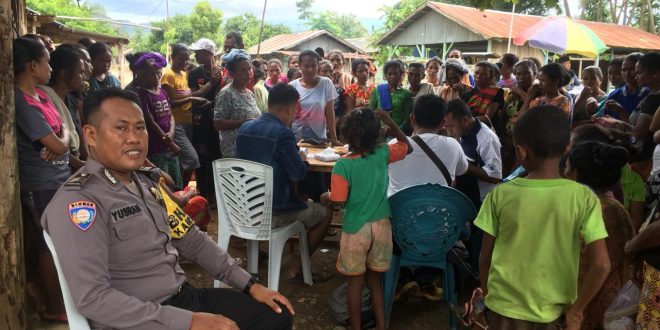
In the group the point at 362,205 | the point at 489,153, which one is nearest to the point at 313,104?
the point at 489,153

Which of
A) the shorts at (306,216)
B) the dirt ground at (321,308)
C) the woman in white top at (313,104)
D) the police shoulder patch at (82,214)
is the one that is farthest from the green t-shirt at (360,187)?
the woman in white top at (313,104)

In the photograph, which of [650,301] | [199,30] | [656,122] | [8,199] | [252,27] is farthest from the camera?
[252,27]

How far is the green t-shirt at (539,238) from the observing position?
1910 millimetres

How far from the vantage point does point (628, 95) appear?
4.73 meters

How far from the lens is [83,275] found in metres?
1.67

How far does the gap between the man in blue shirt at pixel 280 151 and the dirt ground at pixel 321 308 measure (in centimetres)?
62

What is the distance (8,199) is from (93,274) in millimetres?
1290

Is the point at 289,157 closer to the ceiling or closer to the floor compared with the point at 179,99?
closer to the floor

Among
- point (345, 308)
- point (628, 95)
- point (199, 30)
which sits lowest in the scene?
point (345, 308)

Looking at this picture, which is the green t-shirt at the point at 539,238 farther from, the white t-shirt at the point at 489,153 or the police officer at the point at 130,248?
the white t-shirt at the point at 489,153

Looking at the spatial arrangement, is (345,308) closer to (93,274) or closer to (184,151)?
(93,274)

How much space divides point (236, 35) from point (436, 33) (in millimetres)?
13658

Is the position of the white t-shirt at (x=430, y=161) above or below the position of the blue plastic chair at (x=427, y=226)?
above

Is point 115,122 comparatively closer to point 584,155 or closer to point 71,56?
point 71,56
